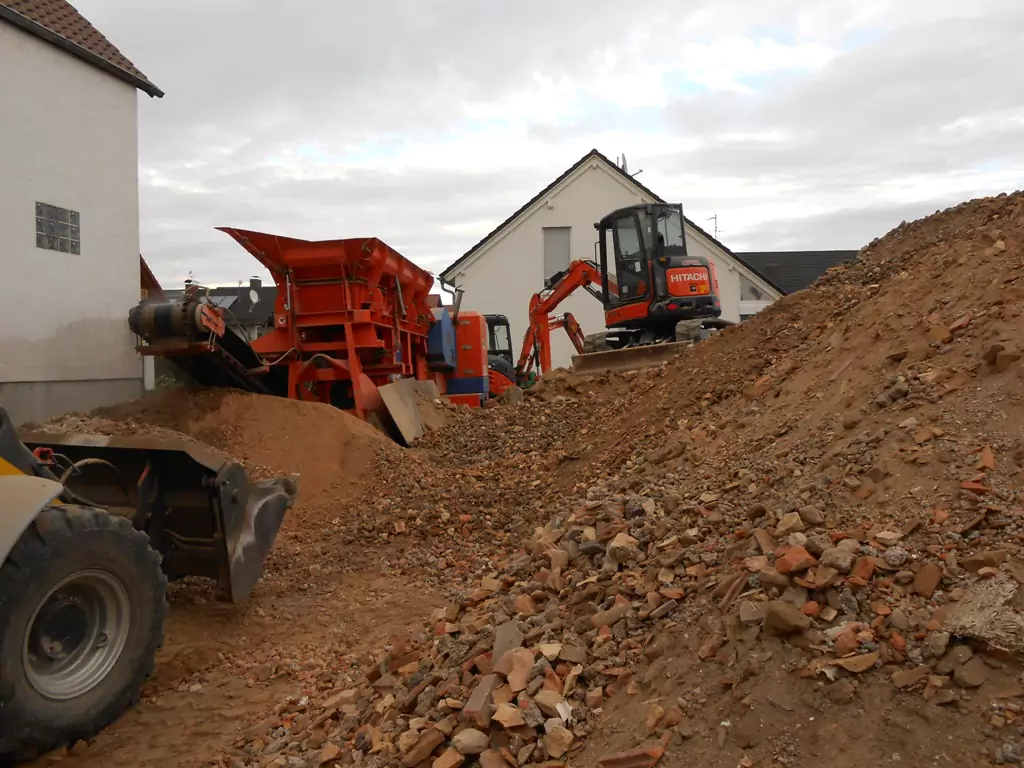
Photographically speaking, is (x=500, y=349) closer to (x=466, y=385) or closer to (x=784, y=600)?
(x=466, y=385)

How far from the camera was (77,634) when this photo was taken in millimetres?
3824

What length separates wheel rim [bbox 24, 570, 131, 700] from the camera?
142 inches

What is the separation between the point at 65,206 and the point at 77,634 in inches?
336

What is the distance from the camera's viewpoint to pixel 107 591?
389 cm

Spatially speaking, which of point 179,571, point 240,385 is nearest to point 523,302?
point 240,385

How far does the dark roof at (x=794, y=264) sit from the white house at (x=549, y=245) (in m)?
7.46

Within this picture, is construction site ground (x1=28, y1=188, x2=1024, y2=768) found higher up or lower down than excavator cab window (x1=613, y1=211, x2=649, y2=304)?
lower down

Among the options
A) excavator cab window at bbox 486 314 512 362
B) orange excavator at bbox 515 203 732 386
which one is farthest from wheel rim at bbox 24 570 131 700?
excavator cab window at bbox 486 314 512 362

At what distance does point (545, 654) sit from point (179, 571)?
2853 mm

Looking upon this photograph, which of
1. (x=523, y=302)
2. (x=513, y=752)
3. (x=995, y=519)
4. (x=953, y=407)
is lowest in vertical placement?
(x=513, y=752)

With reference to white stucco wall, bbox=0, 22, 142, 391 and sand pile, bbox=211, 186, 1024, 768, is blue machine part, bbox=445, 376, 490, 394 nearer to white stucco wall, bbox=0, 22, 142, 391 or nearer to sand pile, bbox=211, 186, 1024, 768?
white stucco wall, bbox=0, 22, 142, 391

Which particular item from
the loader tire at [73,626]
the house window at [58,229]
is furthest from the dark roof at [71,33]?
the loader tire at [73,626]

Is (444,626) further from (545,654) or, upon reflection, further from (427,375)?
(427,375)

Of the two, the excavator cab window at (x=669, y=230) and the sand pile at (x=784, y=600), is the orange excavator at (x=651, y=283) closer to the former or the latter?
the excavator cab window at (x=669, y=230)
